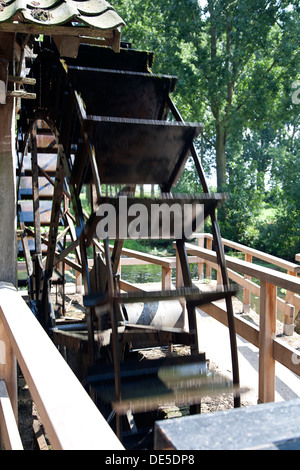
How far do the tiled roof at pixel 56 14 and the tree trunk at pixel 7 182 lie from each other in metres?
0.34

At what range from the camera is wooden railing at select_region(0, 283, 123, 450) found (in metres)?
0.79

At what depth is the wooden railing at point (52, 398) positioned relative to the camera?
79 cm

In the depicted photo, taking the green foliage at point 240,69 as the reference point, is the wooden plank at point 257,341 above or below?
below

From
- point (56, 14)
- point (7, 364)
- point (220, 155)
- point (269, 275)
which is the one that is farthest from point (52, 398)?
A: point (220, 155)

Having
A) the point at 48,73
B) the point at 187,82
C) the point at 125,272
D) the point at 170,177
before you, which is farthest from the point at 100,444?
the point at 187,82

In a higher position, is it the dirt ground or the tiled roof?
the tiled roof

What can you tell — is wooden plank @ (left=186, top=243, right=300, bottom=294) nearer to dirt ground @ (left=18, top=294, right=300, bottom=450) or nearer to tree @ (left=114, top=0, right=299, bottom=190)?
dirt ground @ (left=18, top=294, right=300, bottom=450)

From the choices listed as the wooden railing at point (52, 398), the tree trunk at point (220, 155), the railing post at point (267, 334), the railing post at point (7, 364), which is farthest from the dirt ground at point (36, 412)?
the tree trunk at point (220, 155)

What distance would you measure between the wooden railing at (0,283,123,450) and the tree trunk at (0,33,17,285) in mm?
966

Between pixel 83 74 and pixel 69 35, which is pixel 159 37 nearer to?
pixel 83 74

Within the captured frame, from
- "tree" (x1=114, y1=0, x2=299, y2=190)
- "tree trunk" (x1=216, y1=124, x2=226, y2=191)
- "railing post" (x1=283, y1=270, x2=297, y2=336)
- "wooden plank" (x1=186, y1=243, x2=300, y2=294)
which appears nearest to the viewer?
"wooden plank" (x1=186, y1=243, x2=300, y2=294)

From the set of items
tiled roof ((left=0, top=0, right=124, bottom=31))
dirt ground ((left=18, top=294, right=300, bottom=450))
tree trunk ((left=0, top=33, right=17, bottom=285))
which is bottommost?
dirt ground ((left=18, top=294, right=300, bottom=450))

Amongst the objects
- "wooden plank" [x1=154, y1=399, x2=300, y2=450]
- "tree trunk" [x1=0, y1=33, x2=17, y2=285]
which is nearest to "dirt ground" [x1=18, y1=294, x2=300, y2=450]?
"tree trunk" [x1=0, y1=33, x2=17, y2=285]

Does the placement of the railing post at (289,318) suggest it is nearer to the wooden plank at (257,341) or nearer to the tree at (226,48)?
the wooden plank at (257,341)
